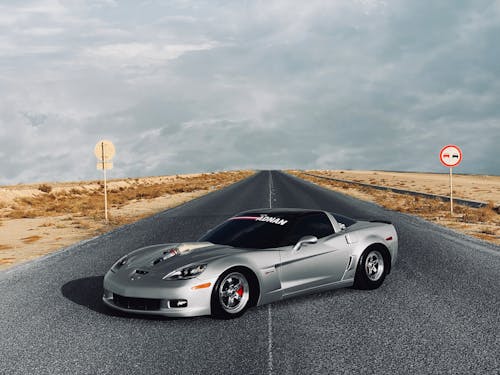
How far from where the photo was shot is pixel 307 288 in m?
6.59

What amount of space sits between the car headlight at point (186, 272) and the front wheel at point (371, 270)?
101 inches

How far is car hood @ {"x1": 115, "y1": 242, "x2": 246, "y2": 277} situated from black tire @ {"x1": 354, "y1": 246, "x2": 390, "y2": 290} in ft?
6.65

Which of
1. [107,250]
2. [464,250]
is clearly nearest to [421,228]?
[464,250]

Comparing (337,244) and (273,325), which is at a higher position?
(337,244)

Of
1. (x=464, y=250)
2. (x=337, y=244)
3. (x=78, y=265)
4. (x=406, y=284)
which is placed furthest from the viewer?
(x=464, y=250)

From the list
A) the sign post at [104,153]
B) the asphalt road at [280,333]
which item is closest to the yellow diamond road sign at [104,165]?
the sign post at [104,153]

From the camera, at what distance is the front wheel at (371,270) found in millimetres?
7289

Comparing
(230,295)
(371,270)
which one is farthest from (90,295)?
(371,270)

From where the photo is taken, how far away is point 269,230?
671 cm

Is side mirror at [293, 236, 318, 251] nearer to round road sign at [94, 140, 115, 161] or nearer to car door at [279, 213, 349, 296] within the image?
car door at [279, 213, 349, 296]

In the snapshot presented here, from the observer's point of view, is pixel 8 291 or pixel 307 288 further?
pixel 8 291

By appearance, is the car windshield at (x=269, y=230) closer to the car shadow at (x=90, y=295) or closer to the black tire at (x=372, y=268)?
the black tire at (x=372, y=268)

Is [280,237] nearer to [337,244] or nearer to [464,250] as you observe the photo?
[337,244]

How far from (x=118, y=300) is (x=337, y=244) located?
2988 millimetres
